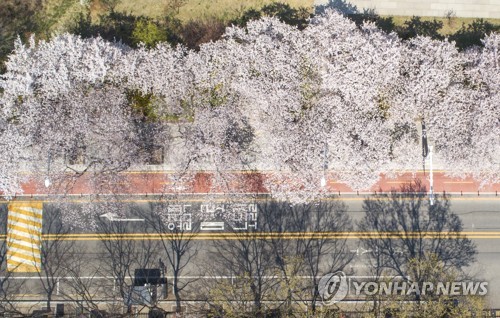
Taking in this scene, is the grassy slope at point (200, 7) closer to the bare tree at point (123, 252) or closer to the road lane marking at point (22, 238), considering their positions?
the bare tree at point (123, 252)

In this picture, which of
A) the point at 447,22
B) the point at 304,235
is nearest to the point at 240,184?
the point at 304,235

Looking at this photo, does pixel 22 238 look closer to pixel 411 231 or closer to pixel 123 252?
pixel 123 252

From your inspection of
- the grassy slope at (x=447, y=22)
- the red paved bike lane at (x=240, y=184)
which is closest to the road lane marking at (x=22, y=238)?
the red paved bike lane at (x=240, y=184)

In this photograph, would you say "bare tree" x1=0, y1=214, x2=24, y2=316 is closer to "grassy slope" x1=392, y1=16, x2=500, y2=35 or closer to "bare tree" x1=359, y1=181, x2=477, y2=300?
"bare tree" x1=359, y1=181, x2=477, y2=300

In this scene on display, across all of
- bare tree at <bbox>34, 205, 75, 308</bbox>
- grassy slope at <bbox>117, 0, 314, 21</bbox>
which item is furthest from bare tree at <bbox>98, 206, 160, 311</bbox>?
grassy slope at <bbox>117, 0, 314, 21</bbox>

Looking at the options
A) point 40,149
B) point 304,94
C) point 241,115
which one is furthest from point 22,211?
point 304,94

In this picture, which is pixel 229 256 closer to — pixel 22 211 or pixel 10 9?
pixel 22 211
